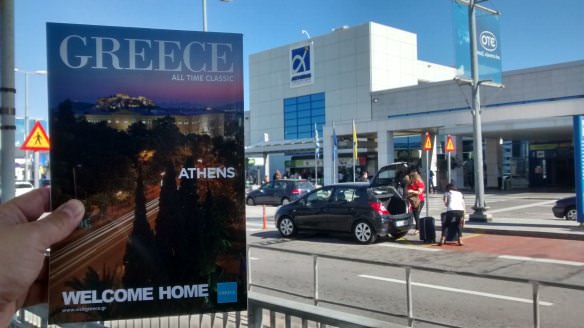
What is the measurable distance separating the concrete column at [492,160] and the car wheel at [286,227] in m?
29.7

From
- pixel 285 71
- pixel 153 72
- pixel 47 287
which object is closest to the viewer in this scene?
pixel 47 287

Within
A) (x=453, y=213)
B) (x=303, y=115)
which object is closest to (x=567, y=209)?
(x=453, y=213)

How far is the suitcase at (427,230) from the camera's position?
13387 mm

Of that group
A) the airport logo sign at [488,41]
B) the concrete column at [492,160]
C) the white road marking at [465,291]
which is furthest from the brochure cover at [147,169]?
the concrete column at [492,160]

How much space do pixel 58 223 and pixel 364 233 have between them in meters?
12.5

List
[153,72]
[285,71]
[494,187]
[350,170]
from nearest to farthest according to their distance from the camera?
[153,72] < [494,187] < [350,170] < [285,71]

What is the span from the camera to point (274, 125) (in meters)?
61.4

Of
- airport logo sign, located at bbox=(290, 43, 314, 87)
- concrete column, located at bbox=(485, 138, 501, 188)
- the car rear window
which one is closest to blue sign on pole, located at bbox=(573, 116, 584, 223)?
the car rear window

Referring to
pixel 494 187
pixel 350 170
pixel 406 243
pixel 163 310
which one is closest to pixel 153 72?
pixel 163 310

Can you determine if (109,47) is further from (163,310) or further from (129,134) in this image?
(163,310)

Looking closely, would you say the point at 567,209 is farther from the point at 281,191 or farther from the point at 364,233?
the point at 281,191

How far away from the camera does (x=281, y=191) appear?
28.1 m

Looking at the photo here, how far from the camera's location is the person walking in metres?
12.8

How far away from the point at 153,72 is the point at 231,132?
1.40 ft
